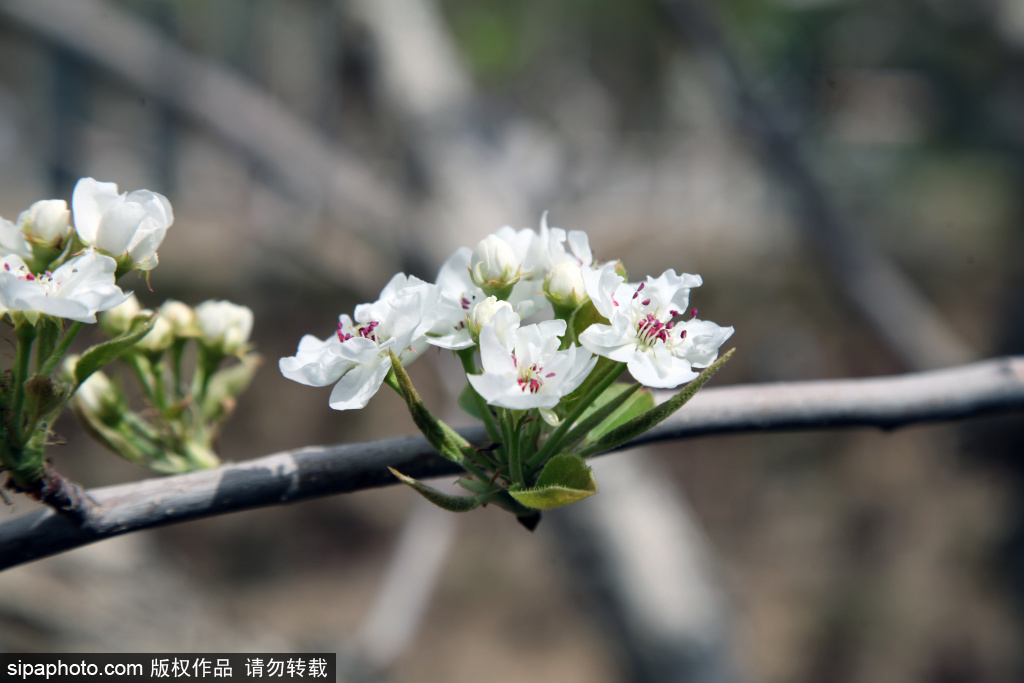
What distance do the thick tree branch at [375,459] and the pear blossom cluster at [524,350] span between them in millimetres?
118

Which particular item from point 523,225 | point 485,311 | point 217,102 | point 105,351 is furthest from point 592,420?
point 217,102

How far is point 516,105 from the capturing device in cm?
417

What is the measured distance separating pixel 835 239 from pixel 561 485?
2.43 metres

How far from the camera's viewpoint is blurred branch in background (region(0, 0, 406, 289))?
8.98 feet

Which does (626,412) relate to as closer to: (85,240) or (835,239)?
(85,240)

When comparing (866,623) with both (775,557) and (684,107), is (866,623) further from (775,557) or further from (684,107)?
(684,107)

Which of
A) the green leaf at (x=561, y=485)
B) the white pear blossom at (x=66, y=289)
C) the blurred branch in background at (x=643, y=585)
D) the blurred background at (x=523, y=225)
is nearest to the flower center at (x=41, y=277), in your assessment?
the white pear blossom at (x=66, y=289)

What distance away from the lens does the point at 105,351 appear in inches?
23.3

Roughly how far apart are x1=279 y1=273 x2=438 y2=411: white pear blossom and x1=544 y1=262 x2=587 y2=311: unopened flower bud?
4.3 inches

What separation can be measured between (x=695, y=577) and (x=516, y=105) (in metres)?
2.98

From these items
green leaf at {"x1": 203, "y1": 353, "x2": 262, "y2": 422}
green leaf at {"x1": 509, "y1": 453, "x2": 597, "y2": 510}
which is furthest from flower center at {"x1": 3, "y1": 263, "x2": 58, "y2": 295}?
green leaf at {"x1": 509, "y1": 453, "x2": 597, "y2": 510}

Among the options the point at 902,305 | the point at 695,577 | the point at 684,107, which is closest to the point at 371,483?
the point at 695,577

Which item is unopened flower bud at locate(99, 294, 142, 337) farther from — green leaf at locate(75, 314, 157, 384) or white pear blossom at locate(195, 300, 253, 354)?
green leaf at locate(75, 314, 157, 384)

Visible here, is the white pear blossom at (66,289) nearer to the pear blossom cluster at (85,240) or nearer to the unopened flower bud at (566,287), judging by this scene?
the pear blossom cluster at (85,240)
